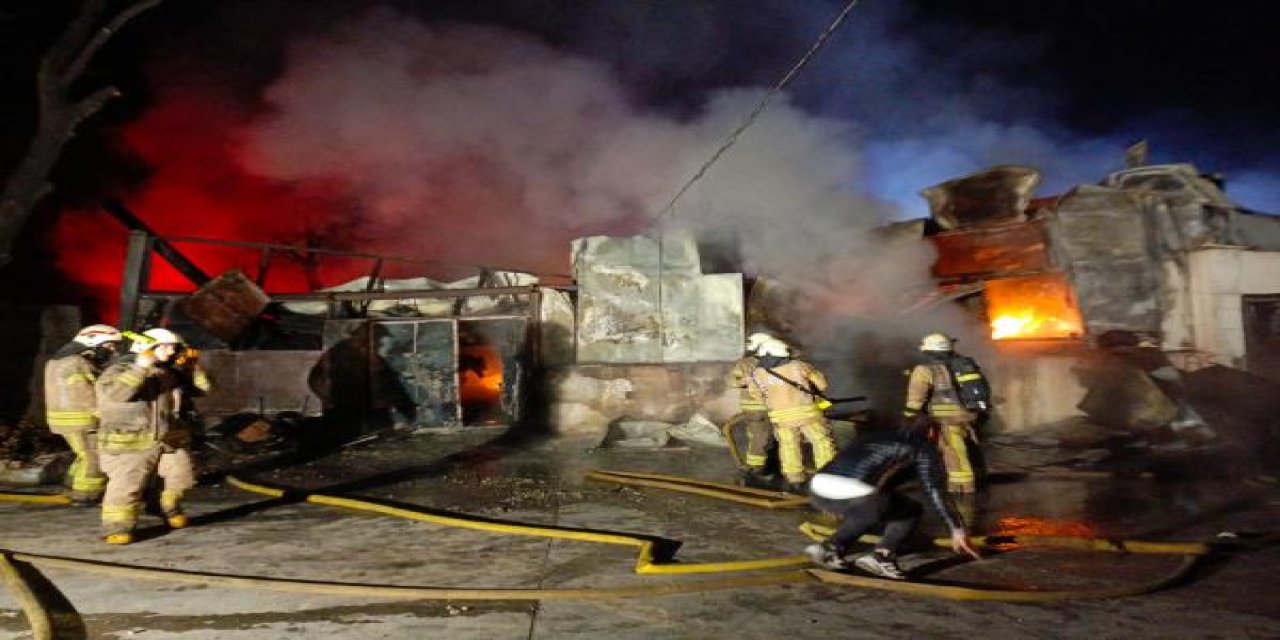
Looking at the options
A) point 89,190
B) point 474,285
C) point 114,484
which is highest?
point 89,190

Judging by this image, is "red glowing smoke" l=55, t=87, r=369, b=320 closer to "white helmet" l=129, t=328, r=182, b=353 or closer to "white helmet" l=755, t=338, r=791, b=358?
"white helmet" l=129, t=328, r=182, b=353

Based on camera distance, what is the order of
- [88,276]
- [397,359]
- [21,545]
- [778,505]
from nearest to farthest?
[21,545], [778,505], [397,359], [88,276]

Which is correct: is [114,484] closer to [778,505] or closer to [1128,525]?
[778,505]

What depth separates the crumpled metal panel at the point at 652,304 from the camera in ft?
35.0

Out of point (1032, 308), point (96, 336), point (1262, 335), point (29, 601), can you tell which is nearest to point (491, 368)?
point (96, 336)

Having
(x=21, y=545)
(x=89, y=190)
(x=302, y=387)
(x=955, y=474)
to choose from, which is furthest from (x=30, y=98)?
(x=955, y=474)

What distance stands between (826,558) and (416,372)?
28.8 feet

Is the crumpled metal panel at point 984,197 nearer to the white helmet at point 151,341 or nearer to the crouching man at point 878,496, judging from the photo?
the crouching man at point 878,496

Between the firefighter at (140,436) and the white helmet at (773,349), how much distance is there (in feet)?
17.1

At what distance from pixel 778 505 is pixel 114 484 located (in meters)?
5.33

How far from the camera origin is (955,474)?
22.4ft

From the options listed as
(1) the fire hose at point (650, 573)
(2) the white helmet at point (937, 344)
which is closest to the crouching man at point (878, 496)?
(1) the fire hose at point (650, 573)

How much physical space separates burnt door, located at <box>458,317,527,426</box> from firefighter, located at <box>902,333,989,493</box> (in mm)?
6351

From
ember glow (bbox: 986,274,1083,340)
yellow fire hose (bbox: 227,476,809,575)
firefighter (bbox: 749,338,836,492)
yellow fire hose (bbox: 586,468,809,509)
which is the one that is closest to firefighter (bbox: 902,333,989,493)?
firefighter (bbox: 749,338,836,492)
